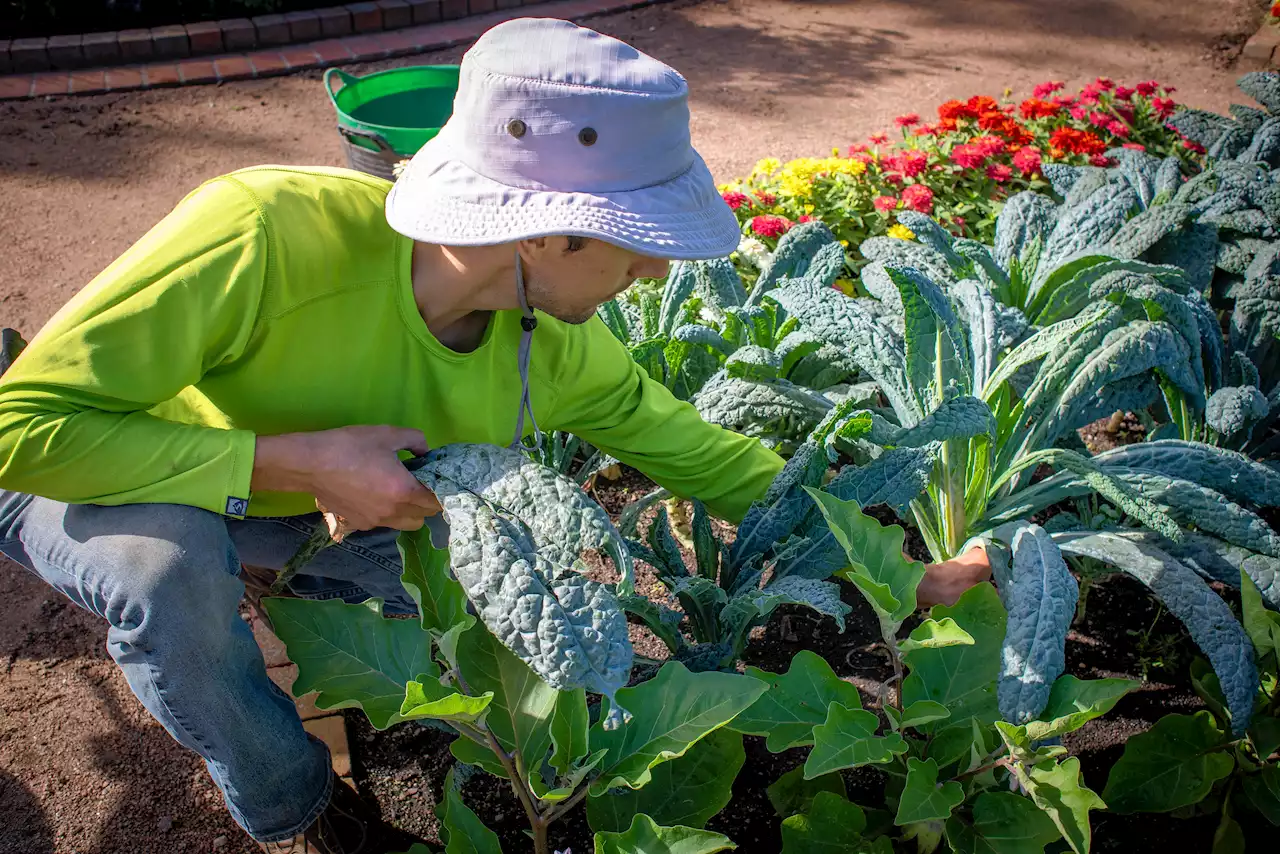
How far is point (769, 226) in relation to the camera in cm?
298

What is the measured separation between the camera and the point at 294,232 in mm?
1422

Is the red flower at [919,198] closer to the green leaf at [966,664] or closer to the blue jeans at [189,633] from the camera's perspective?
the green leaf at [966,664]

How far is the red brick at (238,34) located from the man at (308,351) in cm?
417

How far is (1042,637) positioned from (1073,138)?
2701mm

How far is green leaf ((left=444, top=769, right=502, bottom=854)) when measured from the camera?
1418mm

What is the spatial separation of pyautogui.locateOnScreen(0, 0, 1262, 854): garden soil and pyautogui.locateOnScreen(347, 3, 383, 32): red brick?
51 centimetres

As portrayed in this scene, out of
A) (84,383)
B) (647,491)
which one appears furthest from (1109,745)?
(84,383)

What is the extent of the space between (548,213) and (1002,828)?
44.8 inches

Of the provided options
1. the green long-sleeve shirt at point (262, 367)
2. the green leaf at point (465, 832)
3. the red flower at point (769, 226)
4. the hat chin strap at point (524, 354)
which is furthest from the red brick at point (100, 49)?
the green leaf at point (465, 832)

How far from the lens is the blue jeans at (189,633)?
53.2 inches

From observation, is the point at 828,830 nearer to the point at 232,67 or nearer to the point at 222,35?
the point at 232,67

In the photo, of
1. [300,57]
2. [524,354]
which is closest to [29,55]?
[300,57]

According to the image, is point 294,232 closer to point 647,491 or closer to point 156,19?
point 647,491

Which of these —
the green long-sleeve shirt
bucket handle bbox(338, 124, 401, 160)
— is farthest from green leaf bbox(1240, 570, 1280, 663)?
bucket handle bbox(338, 124, 401, 160)
